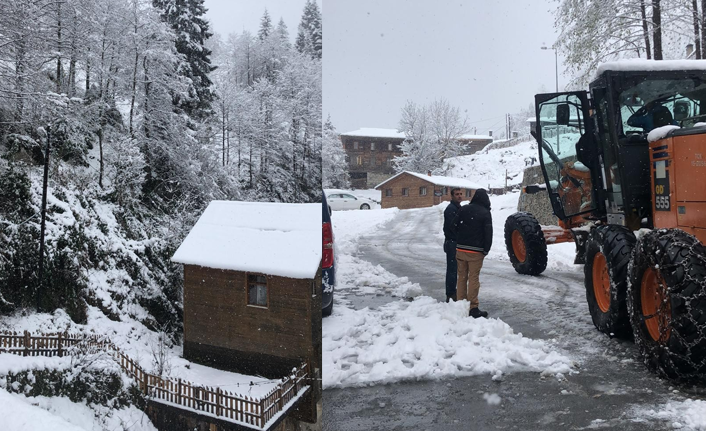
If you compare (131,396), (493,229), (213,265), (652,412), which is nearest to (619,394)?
(652,412)

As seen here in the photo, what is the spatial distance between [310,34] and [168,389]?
1.12 m

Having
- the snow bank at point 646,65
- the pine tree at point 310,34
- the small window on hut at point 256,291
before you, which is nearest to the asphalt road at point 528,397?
the small window on hut at point 256,291

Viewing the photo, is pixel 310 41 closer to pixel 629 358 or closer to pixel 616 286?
pixel 629 358

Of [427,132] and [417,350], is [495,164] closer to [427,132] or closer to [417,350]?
[427,132]

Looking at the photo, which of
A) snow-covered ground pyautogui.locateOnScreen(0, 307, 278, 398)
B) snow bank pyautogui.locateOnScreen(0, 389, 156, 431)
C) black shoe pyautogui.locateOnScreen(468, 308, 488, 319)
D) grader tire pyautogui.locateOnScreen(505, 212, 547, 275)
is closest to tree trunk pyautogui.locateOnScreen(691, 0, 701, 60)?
grader tire pyautogui.locateOnScreen(505, 212, 547, 275)

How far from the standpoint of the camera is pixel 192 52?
3.97 feet

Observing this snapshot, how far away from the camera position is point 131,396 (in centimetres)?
105

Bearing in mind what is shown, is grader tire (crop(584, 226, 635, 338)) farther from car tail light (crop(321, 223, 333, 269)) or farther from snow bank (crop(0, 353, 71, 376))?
snow bank (crop(0, 353, 71, 376))

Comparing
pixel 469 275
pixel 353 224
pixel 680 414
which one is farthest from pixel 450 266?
pixel 680 414

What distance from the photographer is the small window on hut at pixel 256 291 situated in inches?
42.5

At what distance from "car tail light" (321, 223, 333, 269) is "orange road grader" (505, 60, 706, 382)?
133 cm

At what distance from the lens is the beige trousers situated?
2846mm

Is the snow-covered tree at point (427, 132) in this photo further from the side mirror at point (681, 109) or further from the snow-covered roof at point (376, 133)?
the side mirror at point (681, 109)

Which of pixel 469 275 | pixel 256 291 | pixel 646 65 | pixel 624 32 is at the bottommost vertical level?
pixel 469 275
